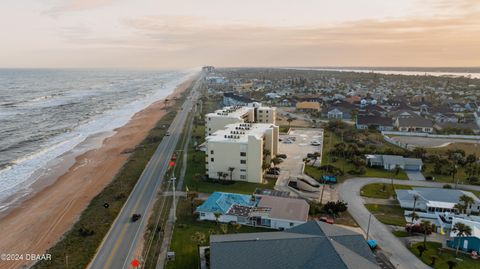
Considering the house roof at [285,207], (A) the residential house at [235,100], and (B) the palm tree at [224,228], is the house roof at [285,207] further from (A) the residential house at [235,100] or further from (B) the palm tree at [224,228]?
(A) the residential house at [235,100]

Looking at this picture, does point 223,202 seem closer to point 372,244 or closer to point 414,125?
point 372,244

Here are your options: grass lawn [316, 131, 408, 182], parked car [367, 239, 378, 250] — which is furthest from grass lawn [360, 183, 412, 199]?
parked car [367, 239, 378, 250]

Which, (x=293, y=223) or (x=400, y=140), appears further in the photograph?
(x=400, y=140)

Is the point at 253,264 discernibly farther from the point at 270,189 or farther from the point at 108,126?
the point at 108,126

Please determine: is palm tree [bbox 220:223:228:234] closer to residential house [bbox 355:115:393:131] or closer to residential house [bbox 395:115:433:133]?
residential house [bbox 355:115:393:131]

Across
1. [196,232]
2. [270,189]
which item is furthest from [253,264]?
[270,189]

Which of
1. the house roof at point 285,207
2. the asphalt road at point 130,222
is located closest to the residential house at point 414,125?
the asphalt road at point 130,222

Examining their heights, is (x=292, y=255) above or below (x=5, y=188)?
above
